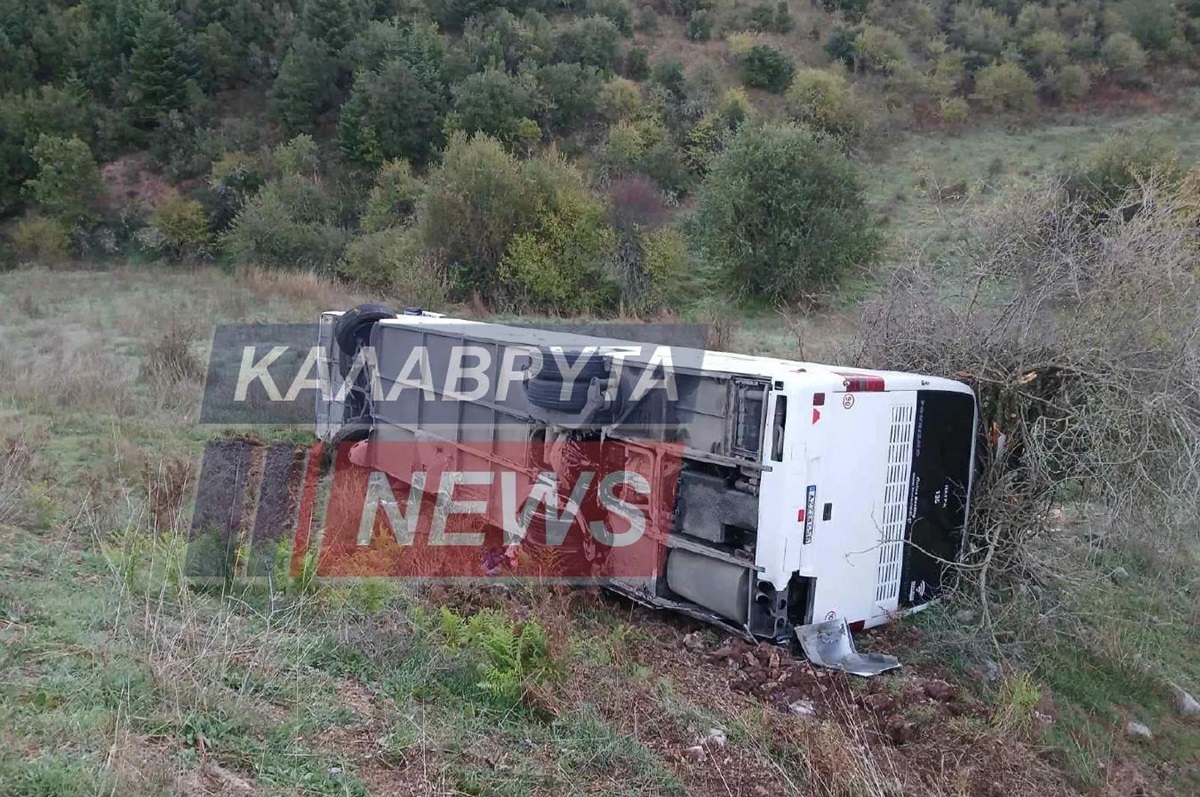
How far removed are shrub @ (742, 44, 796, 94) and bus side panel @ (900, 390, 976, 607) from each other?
3449 centimetres

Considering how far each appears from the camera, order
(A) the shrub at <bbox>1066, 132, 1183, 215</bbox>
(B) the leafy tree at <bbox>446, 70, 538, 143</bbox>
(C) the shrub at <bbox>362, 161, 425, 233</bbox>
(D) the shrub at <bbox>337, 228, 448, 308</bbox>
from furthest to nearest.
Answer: (B) the leafy tree at <bbox>446, 70, 538, 143</bbox> < (C) the shrub at <bbox>362, 161, 425, 233</bbox> < (A) the shrub at <bbox>1066, 132, 1183, 215</bbox> < (D) the shrub at <bbox>337, 228, 448, 308</bbox>

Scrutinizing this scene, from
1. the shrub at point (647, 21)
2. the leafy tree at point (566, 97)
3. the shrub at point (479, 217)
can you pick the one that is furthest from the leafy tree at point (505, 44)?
the shrub at point (479, 217)

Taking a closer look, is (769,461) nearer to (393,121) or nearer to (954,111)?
(393,121)

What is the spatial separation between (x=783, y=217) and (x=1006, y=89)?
783 inches

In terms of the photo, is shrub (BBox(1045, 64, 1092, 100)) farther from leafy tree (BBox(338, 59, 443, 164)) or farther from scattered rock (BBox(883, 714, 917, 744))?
scattered rock (BBox(883, 714, 917, 744))

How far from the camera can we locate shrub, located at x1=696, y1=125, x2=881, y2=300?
20703mm

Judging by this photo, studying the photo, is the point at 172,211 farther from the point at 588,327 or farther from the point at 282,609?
the point at 282,609

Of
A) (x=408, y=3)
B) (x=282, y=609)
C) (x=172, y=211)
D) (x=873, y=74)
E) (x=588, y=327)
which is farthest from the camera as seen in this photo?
(x=408, y=3)

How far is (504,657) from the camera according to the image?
14.2 feet

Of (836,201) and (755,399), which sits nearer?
(755,399)

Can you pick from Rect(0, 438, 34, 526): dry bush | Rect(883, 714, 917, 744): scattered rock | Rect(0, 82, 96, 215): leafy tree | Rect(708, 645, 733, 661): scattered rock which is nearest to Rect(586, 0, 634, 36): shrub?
Rect(0, 82, 96, 215): leafy tree

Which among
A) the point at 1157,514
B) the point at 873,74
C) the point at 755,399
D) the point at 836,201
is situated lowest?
the point at 1157,514

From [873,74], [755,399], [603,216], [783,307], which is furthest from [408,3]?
[755,399]

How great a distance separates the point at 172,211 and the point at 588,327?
2246cm
